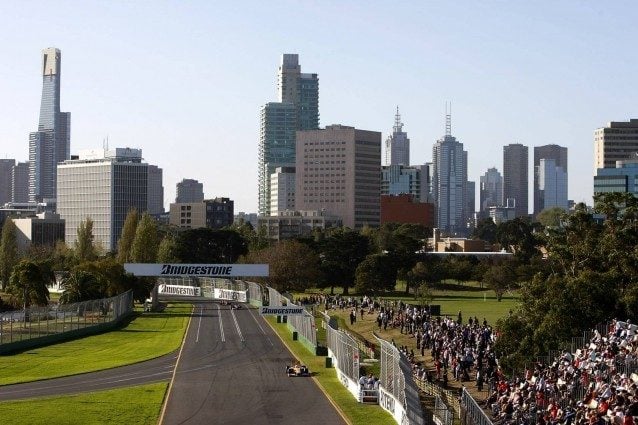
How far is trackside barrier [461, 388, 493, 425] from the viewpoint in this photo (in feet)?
138

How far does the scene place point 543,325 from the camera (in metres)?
63.2

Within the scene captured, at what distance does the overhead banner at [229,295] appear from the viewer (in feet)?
480

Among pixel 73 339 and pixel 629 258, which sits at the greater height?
pixel 629 258

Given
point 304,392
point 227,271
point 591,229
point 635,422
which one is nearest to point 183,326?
point 227,271

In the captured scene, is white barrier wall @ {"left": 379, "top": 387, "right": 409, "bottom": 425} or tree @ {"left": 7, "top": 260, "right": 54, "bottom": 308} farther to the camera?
tree @ {"left": 7, "top": 260, "right": 54, "bottom": 308}

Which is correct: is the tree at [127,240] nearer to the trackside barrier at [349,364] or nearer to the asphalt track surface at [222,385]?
the asphalt track surface at [222,385]

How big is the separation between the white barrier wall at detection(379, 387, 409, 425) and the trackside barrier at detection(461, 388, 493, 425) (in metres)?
2.41

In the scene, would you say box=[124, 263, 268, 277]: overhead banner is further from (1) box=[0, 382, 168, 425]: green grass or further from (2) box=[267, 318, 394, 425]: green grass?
(1) box=[0, 382, 168, 425]: green grass

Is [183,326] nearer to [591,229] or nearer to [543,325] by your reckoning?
[591,229]

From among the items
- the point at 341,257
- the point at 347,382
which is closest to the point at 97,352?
the point at 347,382

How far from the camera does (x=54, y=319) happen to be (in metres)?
94.5

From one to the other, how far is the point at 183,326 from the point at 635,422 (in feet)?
242

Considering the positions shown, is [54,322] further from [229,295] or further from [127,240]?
[127,240]

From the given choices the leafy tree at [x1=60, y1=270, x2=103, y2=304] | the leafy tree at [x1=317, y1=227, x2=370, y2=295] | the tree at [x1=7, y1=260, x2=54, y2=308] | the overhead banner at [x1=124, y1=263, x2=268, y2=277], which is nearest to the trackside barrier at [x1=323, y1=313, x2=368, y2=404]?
the overhead banner at [x1=124, y1=263, x2=268, y2=277]
